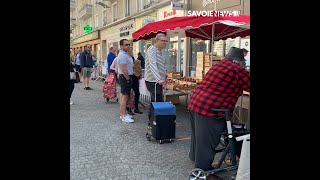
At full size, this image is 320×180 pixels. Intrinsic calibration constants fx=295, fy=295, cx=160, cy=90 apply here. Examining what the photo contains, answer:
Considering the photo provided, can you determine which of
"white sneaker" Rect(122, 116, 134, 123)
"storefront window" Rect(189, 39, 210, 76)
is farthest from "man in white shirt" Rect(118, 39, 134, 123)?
"storefront window" Rect(189, 39, 210, 76)

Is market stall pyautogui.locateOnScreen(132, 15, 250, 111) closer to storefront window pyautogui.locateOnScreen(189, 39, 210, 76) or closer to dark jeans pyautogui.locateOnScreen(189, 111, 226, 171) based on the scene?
dark jeans pyautogui.locateOnScreen(189, 111, 226, 171)

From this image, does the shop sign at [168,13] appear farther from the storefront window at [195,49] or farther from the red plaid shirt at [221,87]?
the red plaid shirt at [221,87]

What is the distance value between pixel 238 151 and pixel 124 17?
66.3 ft

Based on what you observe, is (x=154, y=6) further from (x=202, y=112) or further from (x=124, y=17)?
(x=202, y=112)

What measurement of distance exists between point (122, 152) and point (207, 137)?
1671mm

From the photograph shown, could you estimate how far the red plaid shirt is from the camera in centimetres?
311

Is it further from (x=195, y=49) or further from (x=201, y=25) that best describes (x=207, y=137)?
(x=195, y=49)

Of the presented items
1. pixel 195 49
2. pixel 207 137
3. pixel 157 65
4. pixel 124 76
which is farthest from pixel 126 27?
pixel 207 137

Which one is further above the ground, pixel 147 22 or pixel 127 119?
pixel 147 22

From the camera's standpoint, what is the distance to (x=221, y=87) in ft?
10.5
